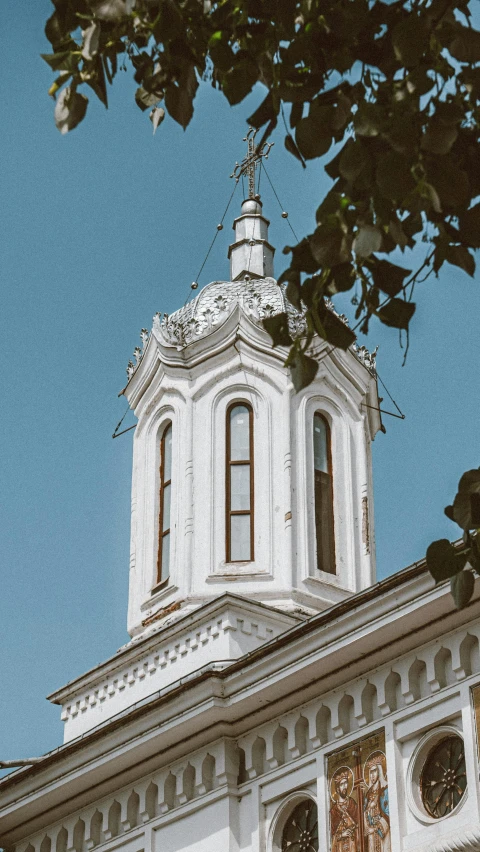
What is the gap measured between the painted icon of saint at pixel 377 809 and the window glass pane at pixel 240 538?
4.71 meters

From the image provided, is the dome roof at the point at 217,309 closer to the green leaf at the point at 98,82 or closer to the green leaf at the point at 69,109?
the green leaf at the point at 98,82

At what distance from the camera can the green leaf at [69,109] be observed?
5633 millimetres

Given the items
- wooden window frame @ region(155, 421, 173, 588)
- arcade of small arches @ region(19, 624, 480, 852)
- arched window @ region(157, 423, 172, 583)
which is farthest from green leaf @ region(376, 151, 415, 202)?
arched window @ region(157, 423, 172, 583)

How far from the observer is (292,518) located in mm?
17250

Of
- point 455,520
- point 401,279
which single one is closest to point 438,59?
point 401,279

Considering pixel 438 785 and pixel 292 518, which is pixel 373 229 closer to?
pixel 438 785

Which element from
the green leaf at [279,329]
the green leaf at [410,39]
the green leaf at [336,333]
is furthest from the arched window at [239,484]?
the green leaf at [410,39]

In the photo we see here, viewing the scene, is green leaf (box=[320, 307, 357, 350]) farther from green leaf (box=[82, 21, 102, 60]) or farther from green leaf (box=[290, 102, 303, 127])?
green leaf (box=[82, 21, 102, 60])

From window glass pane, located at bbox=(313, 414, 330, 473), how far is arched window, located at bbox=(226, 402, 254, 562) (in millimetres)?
754

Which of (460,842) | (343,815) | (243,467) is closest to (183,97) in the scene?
(460,842)

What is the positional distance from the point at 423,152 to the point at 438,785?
7904mm

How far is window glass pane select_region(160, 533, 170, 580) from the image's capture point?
57.9 feet

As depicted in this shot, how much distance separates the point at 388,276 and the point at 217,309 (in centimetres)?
1308

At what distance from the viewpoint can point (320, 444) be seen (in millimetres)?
18219
